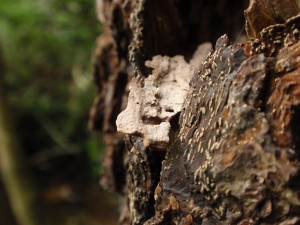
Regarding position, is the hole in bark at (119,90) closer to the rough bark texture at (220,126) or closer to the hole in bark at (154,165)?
the rough bark texture at (220,126)

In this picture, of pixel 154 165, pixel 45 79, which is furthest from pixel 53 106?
pixel 154 165

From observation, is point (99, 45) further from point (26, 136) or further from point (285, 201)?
point (26, 136)

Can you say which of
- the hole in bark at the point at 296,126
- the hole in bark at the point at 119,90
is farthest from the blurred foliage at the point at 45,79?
the hole in bark at the point at 296,126

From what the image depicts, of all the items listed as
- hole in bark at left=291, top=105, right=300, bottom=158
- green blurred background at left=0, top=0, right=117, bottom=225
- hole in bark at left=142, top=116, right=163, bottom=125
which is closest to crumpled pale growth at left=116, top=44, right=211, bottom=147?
hole in bark at left=142, top=116, right=163, bottom=125

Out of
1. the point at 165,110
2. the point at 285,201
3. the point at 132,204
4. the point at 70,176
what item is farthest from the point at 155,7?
the point at 70,176

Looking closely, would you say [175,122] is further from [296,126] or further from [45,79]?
[45,79]

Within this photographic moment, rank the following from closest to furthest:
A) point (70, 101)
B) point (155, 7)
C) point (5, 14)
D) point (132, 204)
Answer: point (132, 204)
point (155, 7)
point (5, 14)
point (70, 101)

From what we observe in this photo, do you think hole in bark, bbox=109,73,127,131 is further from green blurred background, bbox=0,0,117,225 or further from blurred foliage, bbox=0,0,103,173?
blurred foliage, bbox=0,0,103,173
